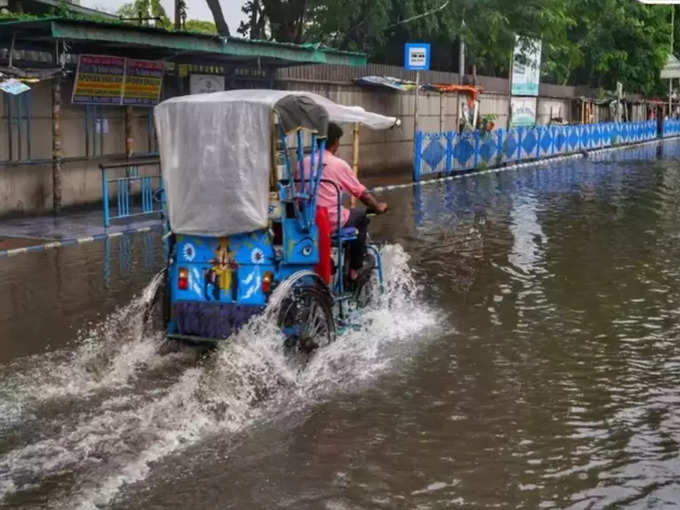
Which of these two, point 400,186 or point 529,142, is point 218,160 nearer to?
point 400,186

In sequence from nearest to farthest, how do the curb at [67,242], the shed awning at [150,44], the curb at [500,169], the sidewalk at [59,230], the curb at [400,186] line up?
1. the curb at [67,242]
2. the curb at [400,186]
3. the sidewalk at [59,230]
4. the shed awning at [150,44]
5. the curb at [500,169]

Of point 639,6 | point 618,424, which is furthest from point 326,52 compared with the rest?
point 639,6

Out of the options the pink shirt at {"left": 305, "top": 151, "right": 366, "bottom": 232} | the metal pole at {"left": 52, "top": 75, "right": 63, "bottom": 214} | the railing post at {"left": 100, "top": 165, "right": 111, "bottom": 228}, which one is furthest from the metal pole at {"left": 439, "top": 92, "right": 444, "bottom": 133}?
the pink shirt at {"left": 305, "top": 151, "right": 366, "bottom": 232}

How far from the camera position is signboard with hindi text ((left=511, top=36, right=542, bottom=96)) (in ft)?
108

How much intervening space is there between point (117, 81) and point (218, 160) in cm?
990

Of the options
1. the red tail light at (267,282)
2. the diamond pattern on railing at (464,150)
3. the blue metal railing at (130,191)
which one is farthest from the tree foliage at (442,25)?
the red tail light at (267,282)

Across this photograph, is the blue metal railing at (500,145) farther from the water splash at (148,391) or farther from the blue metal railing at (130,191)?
the water splash at (148,391)

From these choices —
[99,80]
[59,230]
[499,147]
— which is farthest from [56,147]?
[499,147]

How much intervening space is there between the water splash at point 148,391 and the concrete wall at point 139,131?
7.60 meters

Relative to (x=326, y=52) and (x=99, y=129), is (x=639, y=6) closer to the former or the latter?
(x=326, y=52)

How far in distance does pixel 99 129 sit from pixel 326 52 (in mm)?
4873

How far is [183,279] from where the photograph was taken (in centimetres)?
735

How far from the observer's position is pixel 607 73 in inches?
1934

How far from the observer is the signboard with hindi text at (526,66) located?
32.8 meters
